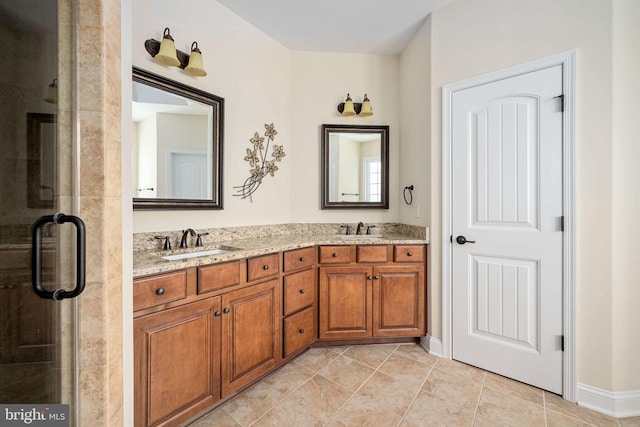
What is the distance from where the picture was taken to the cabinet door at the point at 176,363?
52.9 inches

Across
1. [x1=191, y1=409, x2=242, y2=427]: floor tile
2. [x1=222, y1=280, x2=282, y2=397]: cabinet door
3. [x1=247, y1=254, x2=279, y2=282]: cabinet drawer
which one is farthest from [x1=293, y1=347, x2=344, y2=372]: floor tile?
[x1=247, y1=254, x2=279, y2=282]: cabinet drawer

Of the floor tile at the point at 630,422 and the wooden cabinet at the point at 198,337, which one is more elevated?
the wooden cabinet at the point at 198,337

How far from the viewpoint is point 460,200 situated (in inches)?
88.7

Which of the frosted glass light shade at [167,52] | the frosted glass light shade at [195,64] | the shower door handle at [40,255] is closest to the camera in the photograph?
the shower door handle at [40,255]

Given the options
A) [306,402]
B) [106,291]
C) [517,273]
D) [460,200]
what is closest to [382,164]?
[460,200]

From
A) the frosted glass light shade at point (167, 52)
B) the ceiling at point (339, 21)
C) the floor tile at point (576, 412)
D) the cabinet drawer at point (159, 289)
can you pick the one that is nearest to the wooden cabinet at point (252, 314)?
the cabinet drawer at point (159, 289)

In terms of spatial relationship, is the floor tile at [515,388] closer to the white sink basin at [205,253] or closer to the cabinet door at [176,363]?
the cabinet door at [176,363]

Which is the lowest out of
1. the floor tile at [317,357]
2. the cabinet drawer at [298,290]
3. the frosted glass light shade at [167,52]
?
the floor tile at [317,357]

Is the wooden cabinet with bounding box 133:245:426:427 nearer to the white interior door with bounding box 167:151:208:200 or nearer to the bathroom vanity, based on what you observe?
the bathroom vanity

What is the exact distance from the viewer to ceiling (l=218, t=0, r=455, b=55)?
7.60 feet

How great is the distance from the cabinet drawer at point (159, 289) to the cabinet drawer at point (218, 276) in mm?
95

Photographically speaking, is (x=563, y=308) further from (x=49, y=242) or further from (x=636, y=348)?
(x=49, y=242)

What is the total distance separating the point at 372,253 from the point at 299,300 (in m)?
0.71

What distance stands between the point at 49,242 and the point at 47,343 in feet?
1.08
